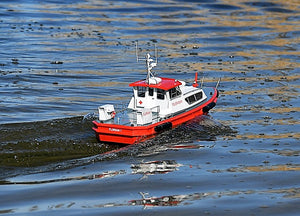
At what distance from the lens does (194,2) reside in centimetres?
5434

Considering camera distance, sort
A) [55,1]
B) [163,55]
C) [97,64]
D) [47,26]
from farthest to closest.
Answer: [55,1] → [47,26] → [163,55] → [97,64]

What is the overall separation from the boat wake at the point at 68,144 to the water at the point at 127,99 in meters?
0.05

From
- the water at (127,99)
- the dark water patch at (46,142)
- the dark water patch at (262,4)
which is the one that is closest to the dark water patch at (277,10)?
the water at (127,99)

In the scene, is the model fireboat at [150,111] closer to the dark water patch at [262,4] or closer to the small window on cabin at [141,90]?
the small window on cabin at [141,90]

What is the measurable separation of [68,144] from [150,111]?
10.3 ft

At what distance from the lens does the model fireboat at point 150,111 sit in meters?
22.2

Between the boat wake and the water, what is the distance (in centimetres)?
5

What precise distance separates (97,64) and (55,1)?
62.5 feet

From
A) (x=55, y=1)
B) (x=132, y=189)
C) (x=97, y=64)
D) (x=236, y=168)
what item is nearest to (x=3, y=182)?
(x=132, y=189)

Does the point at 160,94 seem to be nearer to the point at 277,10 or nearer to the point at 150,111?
the point at 150,111

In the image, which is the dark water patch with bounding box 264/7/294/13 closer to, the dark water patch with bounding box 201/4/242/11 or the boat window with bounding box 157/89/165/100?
the dark water patch with bounding box 201/4/242/11

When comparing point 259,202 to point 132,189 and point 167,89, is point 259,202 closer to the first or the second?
point 132,189

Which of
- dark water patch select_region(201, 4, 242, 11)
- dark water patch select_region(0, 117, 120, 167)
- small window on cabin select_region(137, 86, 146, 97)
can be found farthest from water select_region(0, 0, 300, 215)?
small window on cabin select_region(137, 86, 146, 97)

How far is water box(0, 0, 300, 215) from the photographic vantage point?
17312 mm
